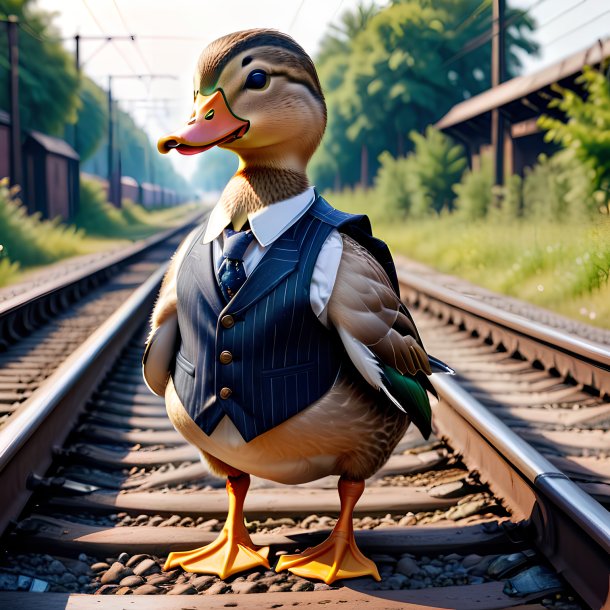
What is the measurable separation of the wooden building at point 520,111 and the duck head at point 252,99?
35.9 ft

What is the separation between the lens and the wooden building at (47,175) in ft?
81.7

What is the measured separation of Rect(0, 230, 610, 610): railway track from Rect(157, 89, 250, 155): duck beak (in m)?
1.32

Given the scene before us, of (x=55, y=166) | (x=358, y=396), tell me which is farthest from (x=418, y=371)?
(x=55, y=166)

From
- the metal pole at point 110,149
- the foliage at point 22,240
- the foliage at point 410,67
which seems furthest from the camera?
the metal pole at point 110,149

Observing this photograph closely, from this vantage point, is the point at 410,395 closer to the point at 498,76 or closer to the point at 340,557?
the point at 340,557

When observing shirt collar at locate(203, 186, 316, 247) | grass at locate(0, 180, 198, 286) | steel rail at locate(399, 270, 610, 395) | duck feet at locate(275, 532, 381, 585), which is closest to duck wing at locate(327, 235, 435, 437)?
shirt collar at locate(203, 186, 316, 247)

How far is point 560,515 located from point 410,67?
30.7 m

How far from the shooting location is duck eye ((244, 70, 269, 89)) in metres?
2.28

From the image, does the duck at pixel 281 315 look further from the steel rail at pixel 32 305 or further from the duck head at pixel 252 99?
the steel rail at pixel 32 305

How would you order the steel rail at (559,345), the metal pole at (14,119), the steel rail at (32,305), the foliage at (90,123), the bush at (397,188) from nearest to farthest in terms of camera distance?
the steel rail at (559,345) < the steel rail at (32,305) < the metal pole at (14,119) < the bush at (397,188) < the foliage at (90,123)

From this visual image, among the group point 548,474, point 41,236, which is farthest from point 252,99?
point 41,236

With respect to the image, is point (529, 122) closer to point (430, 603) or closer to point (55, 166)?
point (55, 166)

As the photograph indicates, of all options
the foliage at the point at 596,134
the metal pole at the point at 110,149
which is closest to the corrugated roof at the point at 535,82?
the foliage at the point at 596,134

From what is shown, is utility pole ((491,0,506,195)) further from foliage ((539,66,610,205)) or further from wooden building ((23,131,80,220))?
wooden building ((23,131,80,220))
